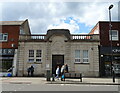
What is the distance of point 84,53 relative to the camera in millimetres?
24594

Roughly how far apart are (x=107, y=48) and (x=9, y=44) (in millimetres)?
14381

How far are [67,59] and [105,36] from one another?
684 cm

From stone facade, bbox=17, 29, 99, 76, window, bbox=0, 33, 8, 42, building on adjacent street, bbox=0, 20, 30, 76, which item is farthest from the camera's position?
window, bbox=0, 33, 8, 42

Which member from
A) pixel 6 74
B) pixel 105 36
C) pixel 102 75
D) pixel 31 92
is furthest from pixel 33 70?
Answer: pixel 31 92

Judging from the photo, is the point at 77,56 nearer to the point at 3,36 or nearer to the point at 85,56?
the point at 85,56

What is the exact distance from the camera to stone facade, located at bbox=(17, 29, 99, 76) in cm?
2405

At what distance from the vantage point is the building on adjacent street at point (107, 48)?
25250 millimetres

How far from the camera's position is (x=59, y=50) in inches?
959

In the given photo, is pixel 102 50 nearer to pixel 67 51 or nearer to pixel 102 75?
pixel 102 75

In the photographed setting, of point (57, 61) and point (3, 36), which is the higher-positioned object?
point (3, 36)

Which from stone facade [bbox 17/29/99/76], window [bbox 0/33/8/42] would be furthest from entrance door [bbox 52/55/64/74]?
window [bbox 0/33/8/42]

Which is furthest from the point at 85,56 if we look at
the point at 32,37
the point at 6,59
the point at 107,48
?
the point at 6,59

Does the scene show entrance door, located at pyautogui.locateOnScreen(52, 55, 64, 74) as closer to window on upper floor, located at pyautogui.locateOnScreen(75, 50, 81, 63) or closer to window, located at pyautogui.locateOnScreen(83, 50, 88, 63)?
window on upper floor, located at pyautogui.locateOnScreen(75, 50, 81, 63)

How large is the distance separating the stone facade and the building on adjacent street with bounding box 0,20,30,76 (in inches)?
38.4
